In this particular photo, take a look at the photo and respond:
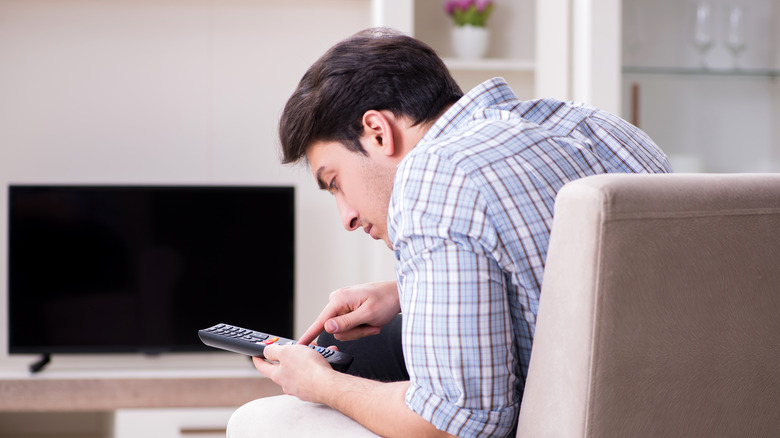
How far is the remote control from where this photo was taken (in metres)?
0.96

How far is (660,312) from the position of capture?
61 cm

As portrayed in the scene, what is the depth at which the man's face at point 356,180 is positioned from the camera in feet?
3.44

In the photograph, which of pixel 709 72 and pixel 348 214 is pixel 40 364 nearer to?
pixel 348 214

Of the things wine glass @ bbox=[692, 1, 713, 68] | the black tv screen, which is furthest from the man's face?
wine glass @ bbox=[692, 1, 713, 68]

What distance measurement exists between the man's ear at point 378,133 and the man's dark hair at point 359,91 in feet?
0.04

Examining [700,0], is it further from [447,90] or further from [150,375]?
[150,375]

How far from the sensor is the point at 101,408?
2344mm

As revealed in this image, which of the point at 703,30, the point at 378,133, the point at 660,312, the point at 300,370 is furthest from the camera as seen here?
the point at 703,30

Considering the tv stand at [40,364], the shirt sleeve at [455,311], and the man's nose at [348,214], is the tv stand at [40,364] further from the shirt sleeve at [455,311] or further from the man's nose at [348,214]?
the shirt sleeve at [455,311]

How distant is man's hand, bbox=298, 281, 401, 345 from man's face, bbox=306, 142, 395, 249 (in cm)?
11

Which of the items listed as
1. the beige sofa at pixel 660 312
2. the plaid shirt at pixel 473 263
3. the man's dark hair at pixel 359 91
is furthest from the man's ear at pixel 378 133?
the beige sofa at pixel 660 312

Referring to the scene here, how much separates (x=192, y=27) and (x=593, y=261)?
236 cm

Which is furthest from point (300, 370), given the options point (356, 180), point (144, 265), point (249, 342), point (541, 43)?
point (541, 43)

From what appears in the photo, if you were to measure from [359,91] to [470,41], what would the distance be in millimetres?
1475
